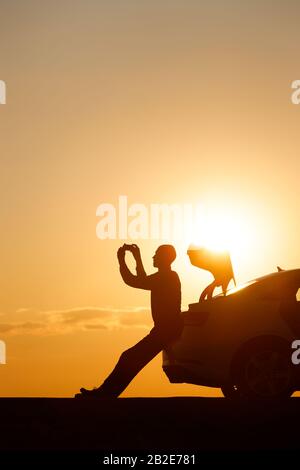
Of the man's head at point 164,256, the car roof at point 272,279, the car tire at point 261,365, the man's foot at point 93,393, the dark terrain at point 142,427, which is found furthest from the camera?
the car roof at point 272,279

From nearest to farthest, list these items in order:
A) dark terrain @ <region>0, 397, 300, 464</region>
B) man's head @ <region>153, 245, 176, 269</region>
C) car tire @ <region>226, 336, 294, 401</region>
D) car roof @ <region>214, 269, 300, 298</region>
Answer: dark terrain @ <region>0, 397, 300, 464</region>
man's head @ <region>153, 245, 176, 269</region>
car tire @ <region>226, 336, 294, 401</region>
car roof @ <region>214, 269, 300, 298</region>

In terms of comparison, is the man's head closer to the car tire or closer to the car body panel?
the car body panel

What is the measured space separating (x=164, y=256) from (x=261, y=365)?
1.87 metres

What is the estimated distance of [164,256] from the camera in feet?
39.9

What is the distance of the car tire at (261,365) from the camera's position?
41.8 ft

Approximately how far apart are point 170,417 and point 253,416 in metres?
0.76

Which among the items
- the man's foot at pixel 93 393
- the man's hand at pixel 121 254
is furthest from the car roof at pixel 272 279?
the man's foot at pixel 93 393

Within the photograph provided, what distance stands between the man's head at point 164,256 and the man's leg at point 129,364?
2.72 ft

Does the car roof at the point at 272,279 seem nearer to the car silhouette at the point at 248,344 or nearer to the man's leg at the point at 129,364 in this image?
the car silhouette at the point at 248,344

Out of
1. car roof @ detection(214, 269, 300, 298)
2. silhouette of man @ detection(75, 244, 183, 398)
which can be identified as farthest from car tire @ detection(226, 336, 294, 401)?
silhouette of man @ detection(75, 244, 183, 398)

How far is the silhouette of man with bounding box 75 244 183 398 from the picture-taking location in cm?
1171

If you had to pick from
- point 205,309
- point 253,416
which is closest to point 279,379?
point 205,309
